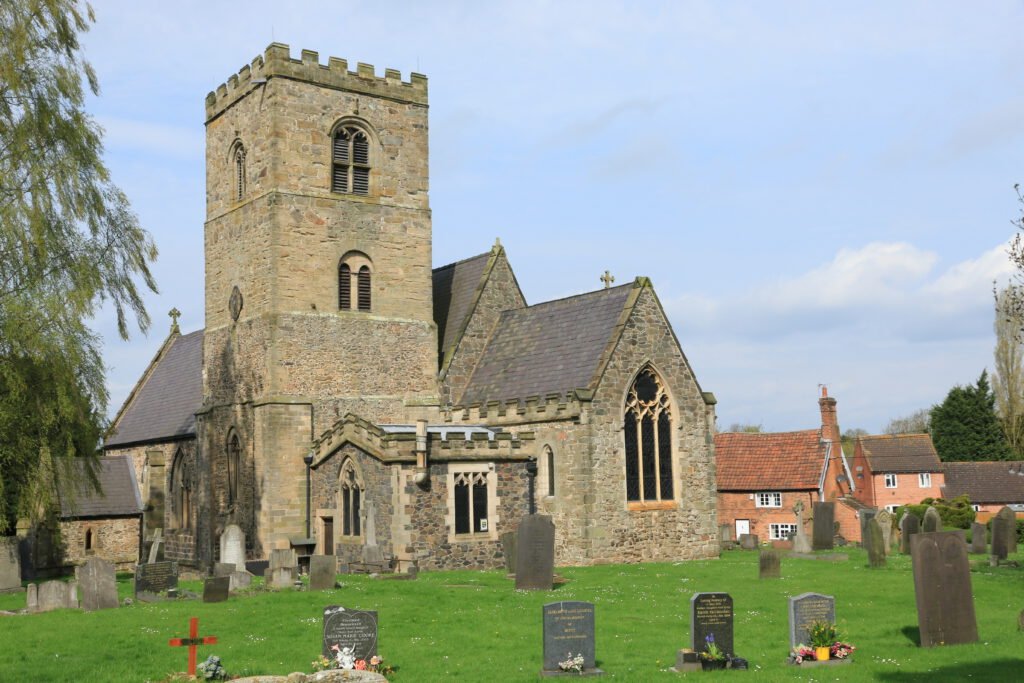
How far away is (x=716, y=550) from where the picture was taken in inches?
1277

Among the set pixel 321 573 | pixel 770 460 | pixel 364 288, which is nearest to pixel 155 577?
pixel 321 573

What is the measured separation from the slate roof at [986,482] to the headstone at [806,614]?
47587 mm

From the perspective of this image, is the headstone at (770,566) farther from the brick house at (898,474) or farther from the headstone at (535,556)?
the brick house at (898,474)

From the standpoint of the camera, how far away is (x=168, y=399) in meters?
46.5

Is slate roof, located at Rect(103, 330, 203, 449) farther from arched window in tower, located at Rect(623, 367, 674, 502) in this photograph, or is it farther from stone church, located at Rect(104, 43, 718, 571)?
arched window in tower, located at Rect(623, 367, 674, 502)

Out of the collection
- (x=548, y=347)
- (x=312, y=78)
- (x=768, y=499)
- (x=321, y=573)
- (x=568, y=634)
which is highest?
(x=312, y=78)

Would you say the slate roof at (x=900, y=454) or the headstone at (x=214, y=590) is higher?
the slate roof at (x=900, y=454)

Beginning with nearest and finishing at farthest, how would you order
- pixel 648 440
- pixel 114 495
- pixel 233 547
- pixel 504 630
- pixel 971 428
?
pixel 504 630
pixel 233 547
pixel 648 440
pixel 114 495
pixel 971 428

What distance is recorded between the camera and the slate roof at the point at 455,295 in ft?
121

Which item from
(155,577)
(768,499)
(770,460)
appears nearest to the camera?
(155,577)

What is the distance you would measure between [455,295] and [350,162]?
605cm

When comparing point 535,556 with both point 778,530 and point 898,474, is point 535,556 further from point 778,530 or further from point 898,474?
point 898,474

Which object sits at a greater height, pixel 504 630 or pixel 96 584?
pixel 96 584

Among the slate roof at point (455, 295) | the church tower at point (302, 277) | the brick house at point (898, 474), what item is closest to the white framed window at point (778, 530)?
the brick house at point (898, 474)
